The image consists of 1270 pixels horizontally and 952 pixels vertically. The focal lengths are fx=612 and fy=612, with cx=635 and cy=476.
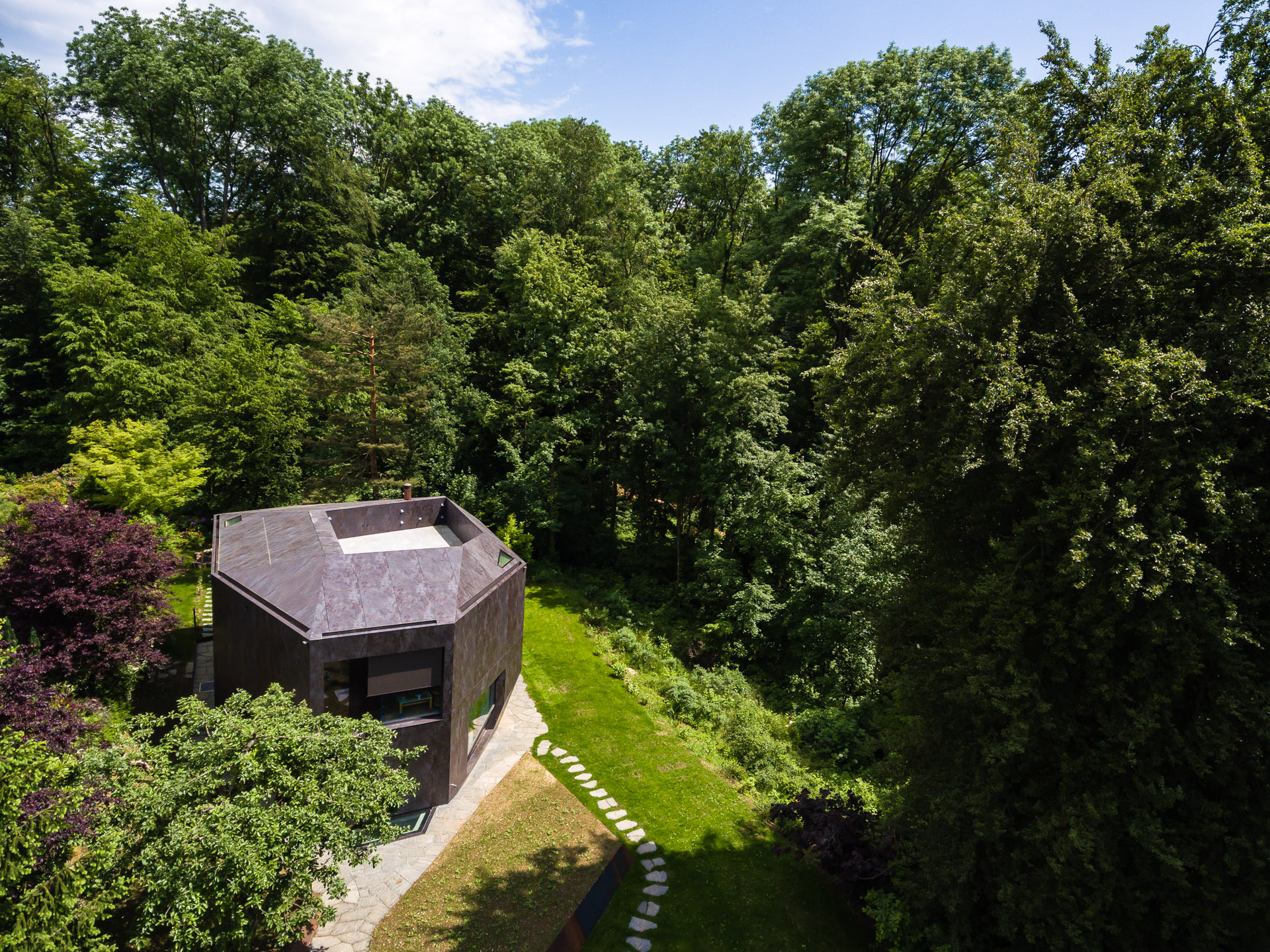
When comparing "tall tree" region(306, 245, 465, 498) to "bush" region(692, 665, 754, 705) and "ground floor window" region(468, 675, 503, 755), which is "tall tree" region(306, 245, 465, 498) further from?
"bush" region(692, 665, 754, 705)

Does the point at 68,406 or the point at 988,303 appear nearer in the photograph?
the point at 988,303

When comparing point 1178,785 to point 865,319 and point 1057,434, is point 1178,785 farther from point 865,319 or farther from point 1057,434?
point 865,319

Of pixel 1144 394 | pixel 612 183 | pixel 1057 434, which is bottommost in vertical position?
pixel 1057 434

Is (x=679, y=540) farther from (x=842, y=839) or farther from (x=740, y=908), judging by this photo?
(x=740, y=908)

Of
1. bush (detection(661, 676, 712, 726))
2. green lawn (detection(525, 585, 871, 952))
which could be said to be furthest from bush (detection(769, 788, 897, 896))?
bush (detection(661, 676, 712, 726))

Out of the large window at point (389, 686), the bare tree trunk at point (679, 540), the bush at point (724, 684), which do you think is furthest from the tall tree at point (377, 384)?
the bush at point (724, 684)

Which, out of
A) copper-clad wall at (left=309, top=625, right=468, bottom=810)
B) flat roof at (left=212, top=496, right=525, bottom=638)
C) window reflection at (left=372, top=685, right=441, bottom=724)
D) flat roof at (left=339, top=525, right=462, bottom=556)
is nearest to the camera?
copper-clad wall at (left=309, top=625, right=468, bottom=810)

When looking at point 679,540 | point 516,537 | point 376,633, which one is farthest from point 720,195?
point 376,633

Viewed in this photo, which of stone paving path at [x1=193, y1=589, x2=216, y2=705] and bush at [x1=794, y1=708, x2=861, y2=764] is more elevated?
stone paving path at [x1=193, y1=589, x2=216, y2=705]

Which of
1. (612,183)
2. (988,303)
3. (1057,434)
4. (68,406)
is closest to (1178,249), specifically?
(988,303)
